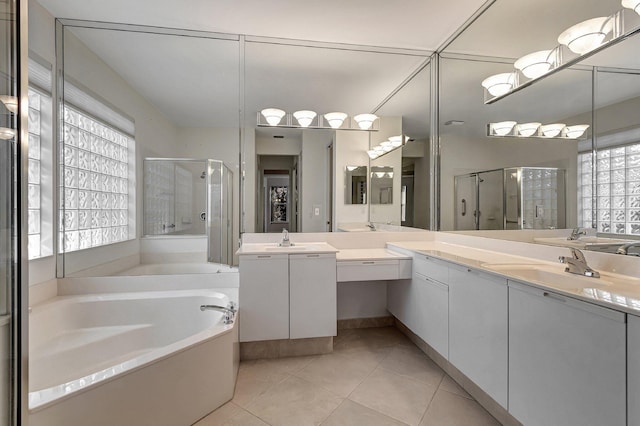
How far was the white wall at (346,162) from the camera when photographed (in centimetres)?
286

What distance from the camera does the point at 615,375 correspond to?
38.5 inches

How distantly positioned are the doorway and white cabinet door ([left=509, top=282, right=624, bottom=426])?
1.82 meters

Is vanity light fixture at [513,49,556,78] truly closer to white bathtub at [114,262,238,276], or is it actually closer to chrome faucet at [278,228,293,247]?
chrome faucet at [278,228,293,247]

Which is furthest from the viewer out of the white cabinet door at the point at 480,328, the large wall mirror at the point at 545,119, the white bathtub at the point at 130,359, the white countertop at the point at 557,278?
the white cabinet door at the point at 480,328

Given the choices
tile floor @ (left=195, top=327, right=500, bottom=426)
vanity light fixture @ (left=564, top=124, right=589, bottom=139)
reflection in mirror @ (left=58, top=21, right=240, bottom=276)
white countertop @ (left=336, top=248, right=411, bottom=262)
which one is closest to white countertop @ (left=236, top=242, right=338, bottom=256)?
white countertop @ (left=336, top=248, right=411, bottom=262)

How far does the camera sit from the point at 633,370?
3.04 ft

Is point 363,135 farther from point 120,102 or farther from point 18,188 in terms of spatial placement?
point 18,188

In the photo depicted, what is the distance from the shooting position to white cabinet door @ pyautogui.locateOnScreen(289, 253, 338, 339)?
226cm

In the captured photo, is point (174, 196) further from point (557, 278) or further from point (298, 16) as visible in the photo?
point (557, 278)

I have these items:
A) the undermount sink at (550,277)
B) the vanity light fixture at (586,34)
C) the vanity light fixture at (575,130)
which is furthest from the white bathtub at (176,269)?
the vanity light fixture at (586,34)

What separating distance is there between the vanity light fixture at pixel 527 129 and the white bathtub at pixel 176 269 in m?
2.40

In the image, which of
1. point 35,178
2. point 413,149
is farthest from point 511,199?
point 35,178

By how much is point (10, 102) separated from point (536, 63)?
250cm

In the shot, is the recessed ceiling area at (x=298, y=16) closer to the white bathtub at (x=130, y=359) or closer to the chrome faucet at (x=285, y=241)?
the chrome faucet at (x=285, y=241)
